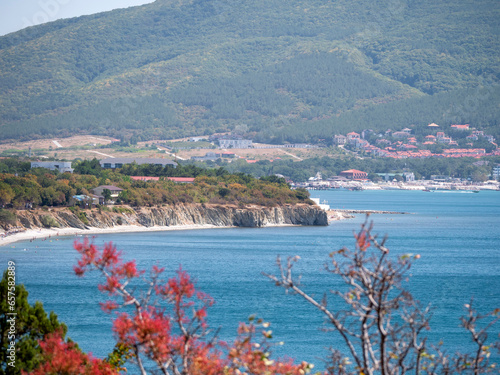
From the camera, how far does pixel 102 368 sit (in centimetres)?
1156

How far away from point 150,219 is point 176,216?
10.5ft

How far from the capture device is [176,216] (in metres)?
Result: 74.2

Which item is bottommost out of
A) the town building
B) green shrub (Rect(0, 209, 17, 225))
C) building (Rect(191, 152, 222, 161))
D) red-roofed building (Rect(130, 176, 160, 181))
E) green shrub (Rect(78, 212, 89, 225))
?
green shrub (Rect(0, 209, 17, 225))

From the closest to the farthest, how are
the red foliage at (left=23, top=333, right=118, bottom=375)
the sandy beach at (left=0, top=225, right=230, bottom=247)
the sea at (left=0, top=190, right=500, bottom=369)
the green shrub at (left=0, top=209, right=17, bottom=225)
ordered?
the red foliage at (left=23, top=333, right=118, bottom=375) → the sea at (left=0, top=190, right=500, bottom=369) → the sandy beach at (left=0, top=225, right=230, bottom=247) → the green shrub at (left=0, top=209, right=17, bottom=225)

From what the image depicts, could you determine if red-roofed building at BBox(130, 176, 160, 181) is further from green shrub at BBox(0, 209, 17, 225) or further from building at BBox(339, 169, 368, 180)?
building at BBox(339, 169, 368, 180)

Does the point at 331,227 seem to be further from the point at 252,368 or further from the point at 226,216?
the point at 252,368

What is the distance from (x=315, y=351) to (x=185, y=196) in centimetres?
5054

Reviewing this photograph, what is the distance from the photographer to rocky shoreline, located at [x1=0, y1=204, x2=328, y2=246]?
62.1 meters

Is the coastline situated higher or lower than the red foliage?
higher

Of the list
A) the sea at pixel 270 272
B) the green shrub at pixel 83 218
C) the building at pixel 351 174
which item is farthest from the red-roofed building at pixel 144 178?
the building at pixel 351 174

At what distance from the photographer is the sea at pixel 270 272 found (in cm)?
2872

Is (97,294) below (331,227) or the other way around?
below

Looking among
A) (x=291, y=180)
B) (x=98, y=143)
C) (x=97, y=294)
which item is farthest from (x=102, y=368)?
(x=98, y=143)

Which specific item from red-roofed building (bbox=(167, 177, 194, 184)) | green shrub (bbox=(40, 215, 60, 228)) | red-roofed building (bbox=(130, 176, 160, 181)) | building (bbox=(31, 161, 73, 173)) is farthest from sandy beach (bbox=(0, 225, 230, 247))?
building (bbox=(31, 161, 73, 173))
